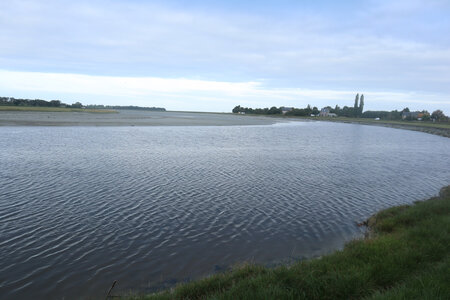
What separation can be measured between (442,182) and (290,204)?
14886 mm

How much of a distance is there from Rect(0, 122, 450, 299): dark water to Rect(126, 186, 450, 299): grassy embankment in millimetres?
1848

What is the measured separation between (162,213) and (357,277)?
9491 millimetres

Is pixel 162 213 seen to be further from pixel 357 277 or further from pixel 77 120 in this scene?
pixel 77 120


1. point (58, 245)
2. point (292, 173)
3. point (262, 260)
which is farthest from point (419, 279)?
point (292, 173)

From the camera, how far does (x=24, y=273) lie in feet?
31.3

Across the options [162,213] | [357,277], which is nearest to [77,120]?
[162,213]

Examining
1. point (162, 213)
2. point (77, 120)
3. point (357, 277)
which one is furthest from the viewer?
point (77, 120)

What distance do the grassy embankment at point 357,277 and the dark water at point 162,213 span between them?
1848mm

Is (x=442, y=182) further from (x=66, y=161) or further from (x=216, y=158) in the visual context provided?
(x=66, y=161)

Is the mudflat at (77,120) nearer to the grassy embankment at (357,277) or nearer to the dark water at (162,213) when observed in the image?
the dark water at (162,213)

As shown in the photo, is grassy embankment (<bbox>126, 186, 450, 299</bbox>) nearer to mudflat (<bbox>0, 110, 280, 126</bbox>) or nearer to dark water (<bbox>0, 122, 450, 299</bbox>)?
dark water (<bbox>0, 122, 450, 299</bbox>)

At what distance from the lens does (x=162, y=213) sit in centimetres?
1495

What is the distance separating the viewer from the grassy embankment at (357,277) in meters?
7.00

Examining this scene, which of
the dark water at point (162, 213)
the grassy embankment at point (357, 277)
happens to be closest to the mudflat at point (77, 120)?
the dark water at point (162, 213)
